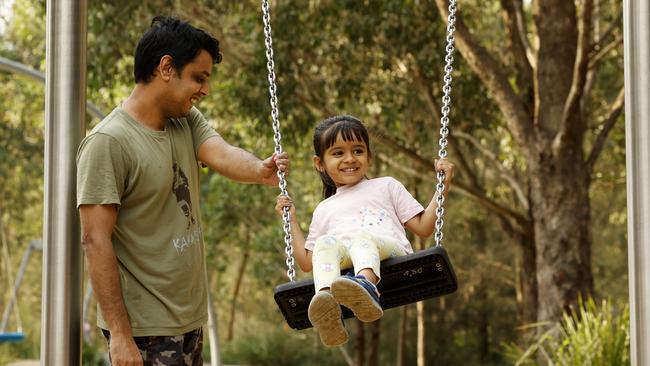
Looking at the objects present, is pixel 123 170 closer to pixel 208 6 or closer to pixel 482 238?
pixel 208 6

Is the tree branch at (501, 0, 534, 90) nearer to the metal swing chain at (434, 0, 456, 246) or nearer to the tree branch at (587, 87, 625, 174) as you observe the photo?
the tree branch at (587, 87, 625, 174)

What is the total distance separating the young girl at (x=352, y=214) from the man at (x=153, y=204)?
17.5 inches

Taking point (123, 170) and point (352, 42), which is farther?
point (352, 42)

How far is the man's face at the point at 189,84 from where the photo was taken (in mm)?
3512

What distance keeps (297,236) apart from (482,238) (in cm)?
2080

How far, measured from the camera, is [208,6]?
526 inches

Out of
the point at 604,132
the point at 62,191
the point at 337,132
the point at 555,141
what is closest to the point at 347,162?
the point at 337,132

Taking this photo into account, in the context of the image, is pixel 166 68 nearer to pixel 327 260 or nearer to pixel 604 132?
pixel 327 260

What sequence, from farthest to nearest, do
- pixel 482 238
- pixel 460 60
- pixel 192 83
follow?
pixel 482 238
pixel 460 60
pixel 192 83

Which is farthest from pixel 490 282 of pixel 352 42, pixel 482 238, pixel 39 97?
pixel 352 42

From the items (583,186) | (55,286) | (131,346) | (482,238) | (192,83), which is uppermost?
(482,238)

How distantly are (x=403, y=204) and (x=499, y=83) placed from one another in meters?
7.82

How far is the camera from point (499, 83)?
11.7 metres

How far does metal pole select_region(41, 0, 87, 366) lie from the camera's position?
377 centimetres
